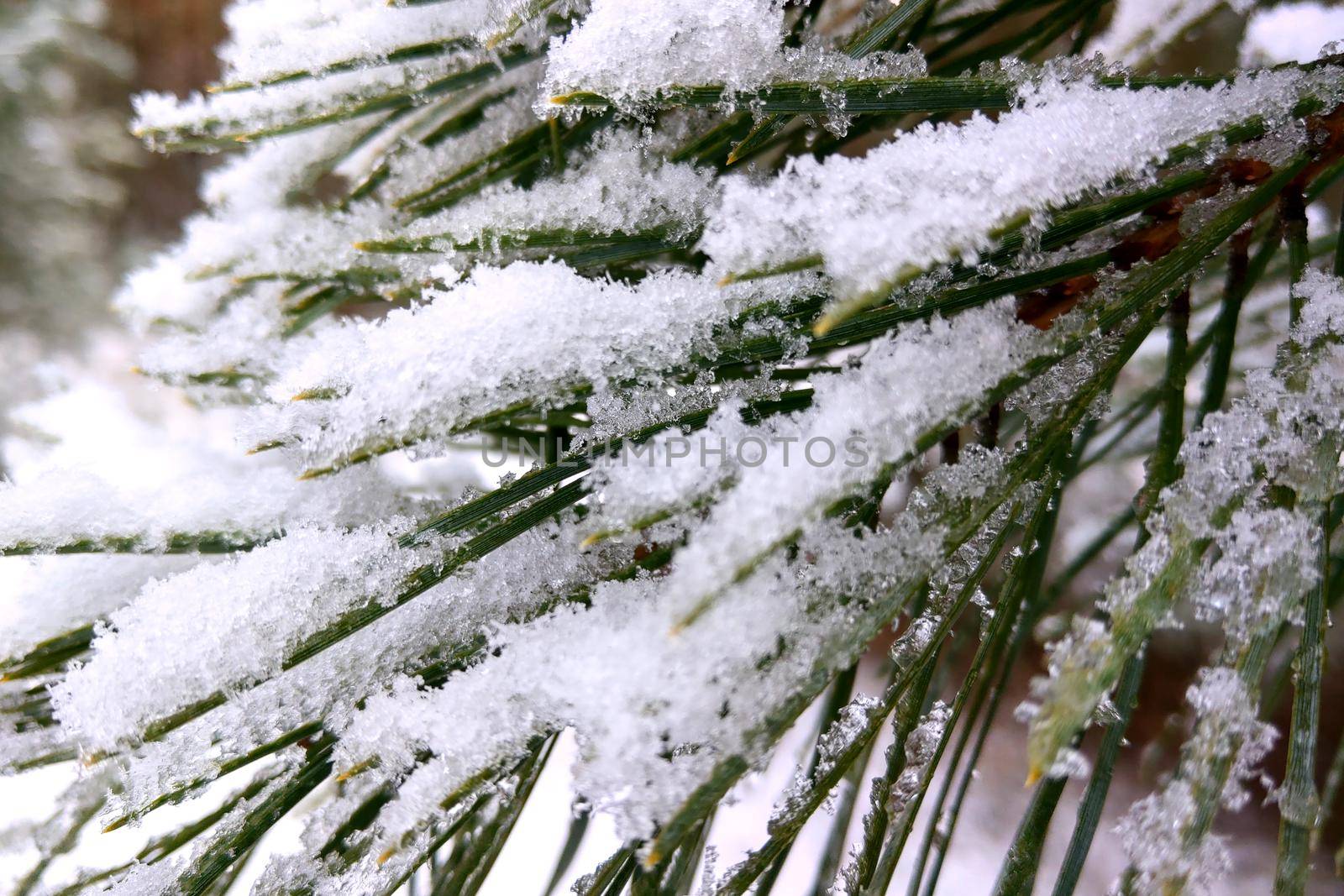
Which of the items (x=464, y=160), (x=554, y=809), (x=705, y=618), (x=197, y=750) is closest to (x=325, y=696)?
(x=197, y=750)

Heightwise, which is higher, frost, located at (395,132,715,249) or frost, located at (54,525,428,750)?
frost, located at (395,132,715,249)

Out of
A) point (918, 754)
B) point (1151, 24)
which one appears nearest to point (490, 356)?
point (918, 754)

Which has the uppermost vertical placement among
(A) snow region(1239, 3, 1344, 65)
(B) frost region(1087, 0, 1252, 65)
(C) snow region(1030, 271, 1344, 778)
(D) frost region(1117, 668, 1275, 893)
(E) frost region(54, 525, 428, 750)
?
(A) snow region(1239, 3, 1344, 65)

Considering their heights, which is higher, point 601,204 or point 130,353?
point 130,353

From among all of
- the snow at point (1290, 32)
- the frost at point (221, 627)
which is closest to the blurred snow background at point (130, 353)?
the snow at point (1290, 32)

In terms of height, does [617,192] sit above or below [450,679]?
above

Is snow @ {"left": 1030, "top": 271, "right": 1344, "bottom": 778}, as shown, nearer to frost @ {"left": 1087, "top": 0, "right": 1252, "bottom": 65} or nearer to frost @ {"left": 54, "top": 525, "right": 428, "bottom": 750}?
frost @ {"left": 54, "top": 525, "right": 428, "bottom": 750}

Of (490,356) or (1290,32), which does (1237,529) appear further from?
(1290,32)

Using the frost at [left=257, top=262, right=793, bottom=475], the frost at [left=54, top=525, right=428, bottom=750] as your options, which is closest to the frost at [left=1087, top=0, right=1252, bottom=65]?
the frost at [left=257, top=262, right=793, bottom=475]

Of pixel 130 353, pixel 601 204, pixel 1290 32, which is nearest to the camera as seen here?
pixel 601 204

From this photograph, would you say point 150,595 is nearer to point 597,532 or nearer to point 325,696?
point 325,696

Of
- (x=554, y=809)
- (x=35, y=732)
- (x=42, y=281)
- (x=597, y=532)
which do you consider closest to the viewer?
(x=597, y=532)
